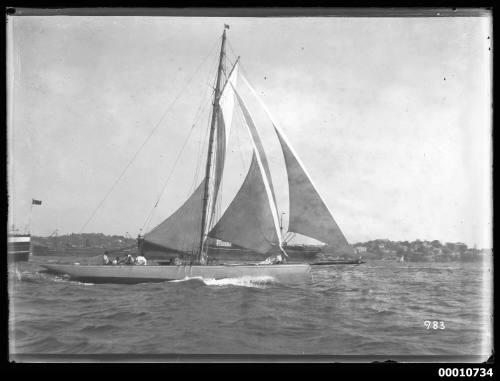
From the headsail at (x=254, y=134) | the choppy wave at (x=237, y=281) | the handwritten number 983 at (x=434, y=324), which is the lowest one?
the handwritten number 983 at (x=434, y=324)

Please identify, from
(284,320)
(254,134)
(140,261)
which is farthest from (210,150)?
(284,320)

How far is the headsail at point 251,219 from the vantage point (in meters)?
4.07

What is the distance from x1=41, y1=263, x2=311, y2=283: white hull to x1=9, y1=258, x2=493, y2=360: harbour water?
88cm

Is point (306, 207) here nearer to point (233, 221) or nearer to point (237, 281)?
point (233, 221)

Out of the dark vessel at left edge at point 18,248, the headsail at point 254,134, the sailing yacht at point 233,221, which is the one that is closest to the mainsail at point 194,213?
the sailing yacht at point 233,221

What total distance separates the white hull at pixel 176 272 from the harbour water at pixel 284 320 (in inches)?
34.6

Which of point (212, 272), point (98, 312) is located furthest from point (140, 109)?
point (212, 272)

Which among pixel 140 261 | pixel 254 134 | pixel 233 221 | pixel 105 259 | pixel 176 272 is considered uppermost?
pixel 254 134

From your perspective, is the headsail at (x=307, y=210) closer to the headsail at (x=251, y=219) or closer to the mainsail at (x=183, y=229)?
the headsail at (x=251, y=219)

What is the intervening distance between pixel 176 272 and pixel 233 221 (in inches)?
42.5

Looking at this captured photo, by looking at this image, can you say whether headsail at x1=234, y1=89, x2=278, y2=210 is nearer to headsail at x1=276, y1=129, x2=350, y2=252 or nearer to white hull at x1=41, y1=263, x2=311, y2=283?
headsail at x1=276, y1=129, x2=350, y2=252

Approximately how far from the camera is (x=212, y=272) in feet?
16.1

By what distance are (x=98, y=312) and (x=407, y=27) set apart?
407cm

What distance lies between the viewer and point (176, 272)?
4852 mm
